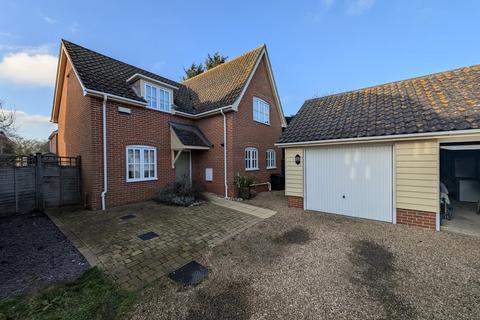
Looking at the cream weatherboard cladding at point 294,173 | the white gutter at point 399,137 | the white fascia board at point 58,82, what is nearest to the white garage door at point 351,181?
the cream weatherboard cladding at point 294,173

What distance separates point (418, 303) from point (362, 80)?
24.2 metres

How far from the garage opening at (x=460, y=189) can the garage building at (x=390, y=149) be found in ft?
0.15

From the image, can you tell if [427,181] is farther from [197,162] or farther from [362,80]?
[362,80]

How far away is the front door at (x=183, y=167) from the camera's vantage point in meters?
10.6

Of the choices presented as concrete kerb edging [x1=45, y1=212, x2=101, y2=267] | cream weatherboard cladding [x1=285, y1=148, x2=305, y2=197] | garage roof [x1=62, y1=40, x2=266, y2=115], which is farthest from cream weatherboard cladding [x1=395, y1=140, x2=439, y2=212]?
concrete kerb edging [x1=45, y1=212, x2=101, y2=267]

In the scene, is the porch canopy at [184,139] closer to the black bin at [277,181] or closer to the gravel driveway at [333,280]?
the black bin at [277,181]

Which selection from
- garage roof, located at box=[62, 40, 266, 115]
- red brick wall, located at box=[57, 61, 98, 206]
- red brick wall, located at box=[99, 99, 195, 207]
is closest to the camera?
red brick wall, located at box=[57, 61, 98, 206]

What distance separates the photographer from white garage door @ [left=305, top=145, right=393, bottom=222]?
6.08 m

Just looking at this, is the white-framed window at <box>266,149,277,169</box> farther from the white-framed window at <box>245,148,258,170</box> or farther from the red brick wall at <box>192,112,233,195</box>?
the red brick wall at <box>192,112,233,195</box>

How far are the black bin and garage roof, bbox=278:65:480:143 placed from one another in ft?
15.2

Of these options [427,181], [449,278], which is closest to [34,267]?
[449,278]

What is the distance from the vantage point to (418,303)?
2.77 meters

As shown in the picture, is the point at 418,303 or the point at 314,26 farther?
the point at 314,26

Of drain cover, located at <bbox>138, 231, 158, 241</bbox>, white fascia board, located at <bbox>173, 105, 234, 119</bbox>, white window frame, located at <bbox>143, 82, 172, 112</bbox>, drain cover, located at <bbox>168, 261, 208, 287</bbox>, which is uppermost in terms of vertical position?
white window frame, located at <bbox>143, 82, 172, 112</bbox>
